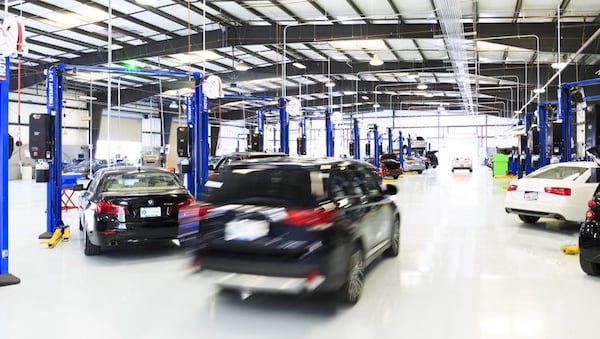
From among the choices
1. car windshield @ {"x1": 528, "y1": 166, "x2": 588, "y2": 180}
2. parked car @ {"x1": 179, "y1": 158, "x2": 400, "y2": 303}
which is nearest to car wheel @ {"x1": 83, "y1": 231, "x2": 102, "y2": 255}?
parked car @ {"x1": 179, "y1": 158, "x2": 400, "y2": 303}

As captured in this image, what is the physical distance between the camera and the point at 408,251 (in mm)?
6203

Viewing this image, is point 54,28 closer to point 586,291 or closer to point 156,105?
point 586,291

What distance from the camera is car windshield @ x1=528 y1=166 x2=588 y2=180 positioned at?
7547 mm

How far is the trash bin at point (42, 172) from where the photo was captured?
712 cm

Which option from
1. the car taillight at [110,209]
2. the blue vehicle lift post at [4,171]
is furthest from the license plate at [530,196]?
the blue vehicle lift post at [4,171]

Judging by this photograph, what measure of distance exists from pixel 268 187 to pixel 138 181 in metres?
3.33

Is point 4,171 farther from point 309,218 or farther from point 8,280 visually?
point 309,218

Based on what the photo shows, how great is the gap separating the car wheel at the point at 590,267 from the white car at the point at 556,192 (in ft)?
7.91

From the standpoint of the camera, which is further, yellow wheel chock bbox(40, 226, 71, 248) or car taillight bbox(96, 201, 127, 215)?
yellow wheel chock bbox(40, 226, 71, 248)

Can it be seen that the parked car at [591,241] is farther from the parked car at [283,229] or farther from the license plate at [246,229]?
the license plate at [246,229]

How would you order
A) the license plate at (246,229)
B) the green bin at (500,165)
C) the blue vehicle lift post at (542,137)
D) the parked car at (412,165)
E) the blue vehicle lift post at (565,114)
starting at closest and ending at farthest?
the license plate at (246,229)
the blue vehicle lift post at (565,114)
the blue vehicle lift post at (542,137)
the green bin at (500,165)
the parked car at (412,165)

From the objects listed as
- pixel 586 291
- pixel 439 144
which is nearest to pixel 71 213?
pixel 586 291

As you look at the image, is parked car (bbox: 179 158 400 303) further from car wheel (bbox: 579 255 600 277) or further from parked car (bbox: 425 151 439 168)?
parked car (bbox: 425 151 439 168)

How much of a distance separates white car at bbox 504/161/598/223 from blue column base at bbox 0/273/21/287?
297 inches
